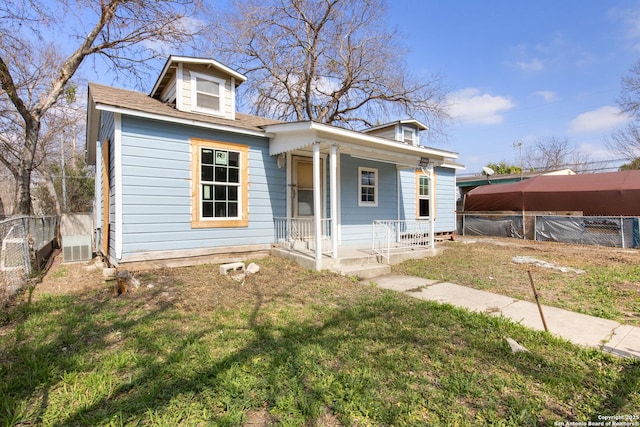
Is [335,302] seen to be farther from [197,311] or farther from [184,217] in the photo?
[184,217]

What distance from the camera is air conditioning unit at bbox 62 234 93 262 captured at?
7.42 meters

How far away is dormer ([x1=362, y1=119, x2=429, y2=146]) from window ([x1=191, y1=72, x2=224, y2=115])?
637 centimetres

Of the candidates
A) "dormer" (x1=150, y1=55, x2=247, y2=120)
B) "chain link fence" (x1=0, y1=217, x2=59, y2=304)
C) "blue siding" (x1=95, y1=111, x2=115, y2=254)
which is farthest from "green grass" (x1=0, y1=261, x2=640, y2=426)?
"dormer" (x1=150, y1=55, x2=247, y2=120)

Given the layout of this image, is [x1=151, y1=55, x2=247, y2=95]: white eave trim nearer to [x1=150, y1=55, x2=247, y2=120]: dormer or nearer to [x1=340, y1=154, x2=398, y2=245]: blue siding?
[x1=150, y1=55, x2=247, y2=120]: dormer

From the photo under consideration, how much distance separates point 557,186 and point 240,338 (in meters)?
15.7

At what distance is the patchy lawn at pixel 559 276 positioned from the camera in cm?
463

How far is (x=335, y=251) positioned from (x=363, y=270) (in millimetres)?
709

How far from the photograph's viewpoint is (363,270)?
21.4 feet

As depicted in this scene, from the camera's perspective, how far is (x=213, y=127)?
6.62 m

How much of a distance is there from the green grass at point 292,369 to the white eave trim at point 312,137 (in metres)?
3.63

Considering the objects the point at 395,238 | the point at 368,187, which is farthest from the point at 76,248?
the point at 395,238

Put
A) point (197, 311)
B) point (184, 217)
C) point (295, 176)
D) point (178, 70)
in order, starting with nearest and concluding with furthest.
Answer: point (197, 311) → point (184, 217) → point (178, 70) → point (295, 176)

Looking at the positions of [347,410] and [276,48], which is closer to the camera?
[347,410]

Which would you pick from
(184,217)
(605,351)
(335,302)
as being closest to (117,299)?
(184,217)
